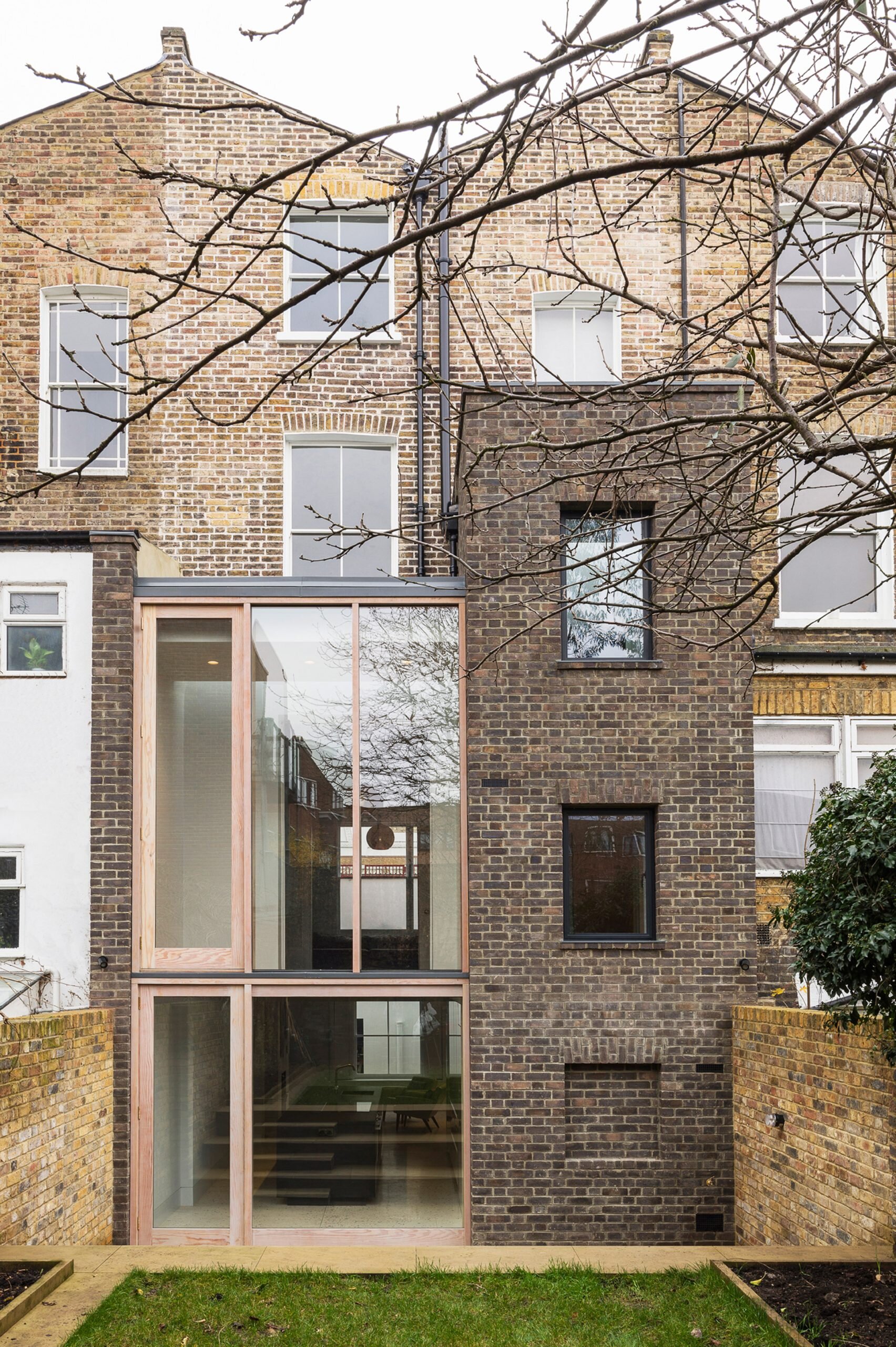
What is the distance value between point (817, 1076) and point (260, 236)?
416 inches

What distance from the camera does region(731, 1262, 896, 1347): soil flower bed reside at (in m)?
5.70

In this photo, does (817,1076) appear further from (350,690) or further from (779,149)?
(779,149)

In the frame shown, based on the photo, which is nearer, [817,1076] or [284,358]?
[817,1076]

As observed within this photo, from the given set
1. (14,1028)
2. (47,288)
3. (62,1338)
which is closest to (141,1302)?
(62,1338)

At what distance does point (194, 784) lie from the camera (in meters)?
10.3

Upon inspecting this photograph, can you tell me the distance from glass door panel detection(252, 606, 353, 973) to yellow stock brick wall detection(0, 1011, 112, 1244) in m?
1.63

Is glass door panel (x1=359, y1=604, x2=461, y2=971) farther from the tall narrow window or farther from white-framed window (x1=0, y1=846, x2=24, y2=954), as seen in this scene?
the tall narrow window

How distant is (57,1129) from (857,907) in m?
5.76

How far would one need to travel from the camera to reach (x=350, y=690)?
1036cm

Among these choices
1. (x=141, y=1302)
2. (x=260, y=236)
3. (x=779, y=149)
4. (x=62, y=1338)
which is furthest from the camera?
(x=260, y=236)

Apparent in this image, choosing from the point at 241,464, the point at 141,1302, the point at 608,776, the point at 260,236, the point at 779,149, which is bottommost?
the point at 141,1302

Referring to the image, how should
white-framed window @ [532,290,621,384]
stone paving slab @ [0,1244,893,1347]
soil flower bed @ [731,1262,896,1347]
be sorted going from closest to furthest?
1. soil flower bed @ [731,1262,896,1347]
2. stone paving slab @ [0,1244,893,1347]
3. white-framed window @ [532,290,621,384]

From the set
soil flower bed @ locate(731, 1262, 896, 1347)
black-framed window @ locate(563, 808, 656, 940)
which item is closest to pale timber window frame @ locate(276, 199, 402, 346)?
black-framed window @ locate(563, 808, 656, 940)

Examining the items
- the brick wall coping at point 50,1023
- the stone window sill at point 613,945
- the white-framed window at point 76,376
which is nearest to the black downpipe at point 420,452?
the white-framed window at point 76,376
